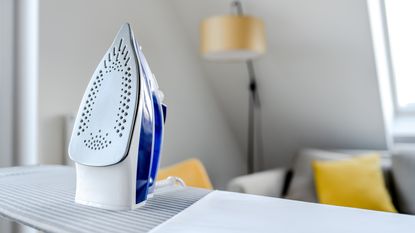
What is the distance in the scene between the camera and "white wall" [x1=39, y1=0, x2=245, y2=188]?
1413 mm

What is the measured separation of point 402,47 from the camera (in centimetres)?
206

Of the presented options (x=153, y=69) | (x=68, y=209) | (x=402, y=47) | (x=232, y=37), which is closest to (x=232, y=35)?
(x=232, y=37)

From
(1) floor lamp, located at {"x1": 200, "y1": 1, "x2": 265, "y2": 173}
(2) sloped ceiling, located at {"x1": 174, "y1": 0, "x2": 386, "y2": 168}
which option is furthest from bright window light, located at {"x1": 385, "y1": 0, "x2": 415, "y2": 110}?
(1) floor lamp, located at {"x1": 200, "y1": 1, "x2": 265, "y2": 173}

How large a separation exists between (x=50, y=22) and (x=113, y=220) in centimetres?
129

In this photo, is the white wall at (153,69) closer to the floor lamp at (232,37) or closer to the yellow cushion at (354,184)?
the floor lamp at (232,37)

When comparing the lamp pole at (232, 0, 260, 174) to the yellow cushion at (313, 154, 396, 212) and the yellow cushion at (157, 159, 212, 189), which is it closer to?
the yellow cushion at (313, 154, 396, 212)

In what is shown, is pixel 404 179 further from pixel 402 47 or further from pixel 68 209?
pixel 68 209

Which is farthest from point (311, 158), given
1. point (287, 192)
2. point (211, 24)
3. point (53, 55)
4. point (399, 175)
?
point (53, 55)

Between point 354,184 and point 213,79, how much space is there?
1.33 meters

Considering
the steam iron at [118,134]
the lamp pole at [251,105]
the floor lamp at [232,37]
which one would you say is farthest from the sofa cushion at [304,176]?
the steam iron at [118,134]

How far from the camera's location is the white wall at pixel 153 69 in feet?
4.64

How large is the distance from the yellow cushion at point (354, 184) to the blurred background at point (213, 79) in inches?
19.3

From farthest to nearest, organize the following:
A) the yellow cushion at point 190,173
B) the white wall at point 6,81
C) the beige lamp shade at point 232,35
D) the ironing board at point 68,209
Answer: the beige lamp shade at point 232,35, the yellow cushion at point 190,173, the white wall at point 6,81, the ironing board at point 68,209

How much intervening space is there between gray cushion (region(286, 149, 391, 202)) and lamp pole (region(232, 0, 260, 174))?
547mm
